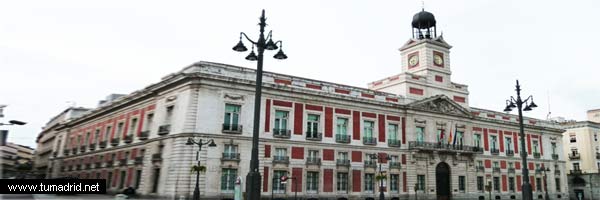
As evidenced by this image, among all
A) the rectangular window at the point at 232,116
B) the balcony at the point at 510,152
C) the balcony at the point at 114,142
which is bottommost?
the balcony at the point at 114,142

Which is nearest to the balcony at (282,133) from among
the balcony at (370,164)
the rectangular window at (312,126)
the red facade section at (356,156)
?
the rectangular window at (312,126)

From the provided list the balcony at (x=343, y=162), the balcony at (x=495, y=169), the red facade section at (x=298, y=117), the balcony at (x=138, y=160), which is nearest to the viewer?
the red facade section at (x=298, y=117)

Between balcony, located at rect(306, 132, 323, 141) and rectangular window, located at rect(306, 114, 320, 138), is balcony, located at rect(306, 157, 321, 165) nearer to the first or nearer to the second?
balcony, located at rect(306, 132, 323, 141)

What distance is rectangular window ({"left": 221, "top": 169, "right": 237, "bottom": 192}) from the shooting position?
32062 millimetres

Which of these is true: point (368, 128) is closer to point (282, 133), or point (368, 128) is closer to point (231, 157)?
point (282, 133)

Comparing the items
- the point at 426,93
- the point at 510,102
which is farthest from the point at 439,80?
the point at 510,102

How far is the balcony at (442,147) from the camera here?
4139cm

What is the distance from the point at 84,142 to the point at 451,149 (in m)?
37.1

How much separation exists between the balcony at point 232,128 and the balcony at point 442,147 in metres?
15.9

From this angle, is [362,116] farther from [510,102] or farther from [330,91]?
[510,102]

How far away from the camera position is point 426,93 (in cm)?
4447

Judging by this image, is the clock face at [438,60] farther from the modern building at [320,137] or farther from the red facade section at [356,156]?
the red facade section at [356,156]

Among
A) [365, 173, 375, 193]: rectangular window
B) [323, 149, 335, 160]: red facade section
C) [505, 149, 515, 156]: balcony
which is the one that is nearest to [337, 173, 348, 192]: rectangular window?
[323, 149, 335, 160]: red facade section

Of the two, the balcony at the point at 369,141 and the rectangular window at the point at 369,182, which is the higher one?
the balcony at the point at 369,141
